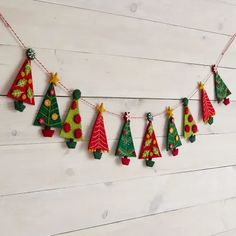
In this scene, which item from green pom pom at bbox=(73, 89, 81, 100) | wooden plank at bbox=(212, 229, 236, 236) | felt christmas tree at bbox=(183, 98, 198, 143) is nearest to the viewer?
green pom pom at bbox=(73, 89, 81, 100)

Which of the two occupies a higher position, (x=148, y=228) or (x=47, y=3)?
(x=47, y=3)

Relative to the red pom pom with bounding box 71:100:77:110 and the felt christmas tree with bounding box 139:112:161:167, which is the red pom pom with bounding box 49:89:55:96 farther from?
the felt christmas tree with bounding box 139:112:161:167

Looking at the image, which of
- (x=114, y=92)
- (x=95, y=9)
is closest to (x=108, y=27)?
(x=95, y=9)

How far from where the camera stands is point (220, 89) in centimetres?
137

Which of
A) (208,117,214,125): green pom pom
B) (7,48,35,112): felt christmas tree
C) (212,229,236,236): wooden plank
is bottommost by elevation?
(212,229,236,236): wooden plank

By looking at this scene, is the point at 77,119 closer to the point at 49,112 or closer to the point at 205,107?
the point at 49,112

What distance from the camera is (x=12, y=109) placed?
3.08 feet

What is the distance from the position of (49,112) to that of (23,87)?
0.10 metres

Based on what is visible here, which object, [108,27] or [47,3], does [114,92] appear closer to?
[108,27]

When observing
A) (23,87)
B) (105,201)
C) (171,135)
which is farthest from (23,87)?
(171,135)

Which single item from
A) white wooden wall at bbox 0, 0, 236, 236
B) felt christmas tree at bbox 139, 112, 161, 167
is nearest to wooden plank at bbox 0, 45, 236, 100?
white wooden wall at bbox 0, 0, 236, 236

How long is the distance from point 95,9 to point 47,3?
6.0 inches

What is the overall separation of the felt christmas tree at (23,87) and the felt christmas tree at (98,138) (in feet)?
0.70

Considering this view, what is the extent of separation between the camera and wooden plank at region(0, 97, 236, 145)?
940mm
